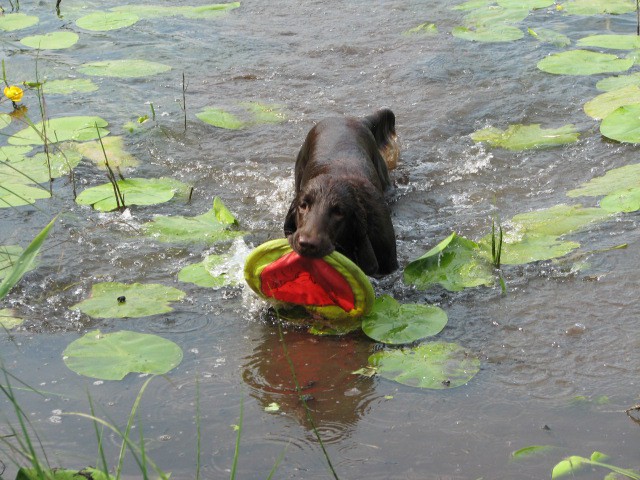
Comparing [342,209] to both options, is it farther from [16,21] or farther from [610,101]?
[16,21]

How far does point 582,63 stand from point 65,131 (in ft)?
14.5

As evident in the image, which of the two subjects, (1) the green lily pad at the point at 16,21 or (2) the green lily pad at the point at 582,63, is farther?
(1) the green lily pad at the point at 16,21

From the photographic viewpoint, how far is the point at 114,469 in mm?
3525

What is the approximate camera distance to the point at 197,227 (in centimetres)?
562

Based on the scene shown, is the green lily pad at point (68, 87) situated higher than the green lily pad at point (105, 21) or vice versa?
the green lily pad at point (105, 21)

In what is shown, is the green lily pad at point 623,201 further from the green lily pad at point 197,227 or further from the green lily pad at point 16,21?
the green lily pad at point 16,21

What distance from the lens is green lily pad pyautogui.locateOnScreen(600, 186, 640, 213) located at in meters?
5.43

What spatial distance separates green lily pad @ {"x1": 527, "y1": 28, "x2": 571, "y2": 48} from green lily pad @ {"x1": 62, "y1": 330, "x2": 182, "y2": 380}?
19.3 ft

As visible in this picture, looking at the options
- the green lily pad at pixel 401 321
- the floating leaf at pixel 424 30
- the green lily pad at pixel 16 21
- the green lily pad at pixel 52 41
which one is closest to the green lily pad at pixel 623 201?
the green lily pad at pixel 401 321

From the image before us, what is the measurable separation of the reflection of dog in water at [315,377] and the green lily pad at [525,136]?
300 cm

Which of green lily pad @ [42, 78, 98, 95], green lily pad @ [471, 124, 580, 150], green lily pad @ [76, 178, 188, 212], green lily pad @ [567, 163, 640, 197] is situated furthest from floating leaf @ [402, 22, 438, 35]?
green lily pad @ [76, 178, 188, 212]

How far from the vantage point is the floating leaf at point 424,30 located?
952 centimetres

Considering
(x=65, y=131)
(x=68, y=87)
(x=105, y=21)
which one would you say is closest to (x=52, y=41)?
(x=105, y=21)

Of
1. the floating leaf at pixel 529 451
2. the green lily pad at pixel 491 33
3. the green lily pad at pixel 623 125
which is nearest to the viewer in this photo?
the floating leaf at pixel 529 451
